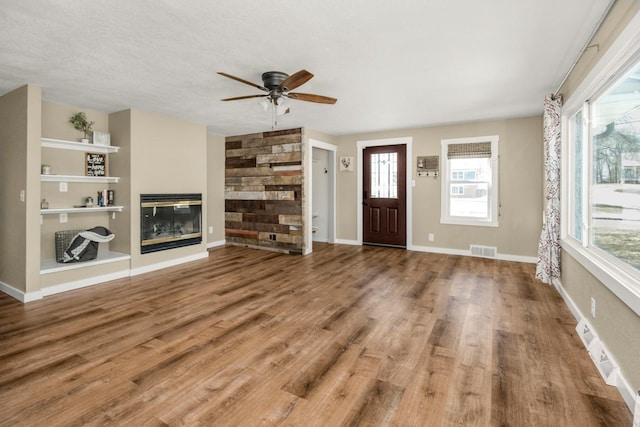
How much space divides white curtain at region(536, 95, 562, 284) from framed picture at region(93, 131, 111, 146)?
595 centimetres

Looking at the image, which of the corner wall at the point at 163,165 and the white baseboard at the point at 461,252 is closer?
the corner wall at the point at 163,165

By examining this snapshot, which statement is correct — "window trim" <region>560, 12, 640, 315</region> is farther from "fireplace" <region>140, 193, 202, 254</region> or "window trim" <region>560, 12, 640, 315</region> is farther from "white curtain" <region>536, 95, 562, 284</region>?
"fireplace" <region>140, 193, 202, 254</region>

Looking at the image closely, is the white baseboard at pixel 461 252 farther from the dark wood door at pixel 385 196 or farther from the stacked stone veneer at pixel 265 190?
the stacked stone veneer at pixel 265 190

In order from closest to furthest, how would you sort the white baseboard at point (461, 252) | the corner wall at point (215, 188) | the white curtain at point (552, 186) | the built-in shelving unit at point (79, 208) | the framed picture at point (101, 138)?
the white curtain at point (552, 186)
the built-in shelving unit at point (79, 208)
the framed picture at point (101, 138)
the white baseboard at point (461, 252)
the corner wall at point (215, 188)

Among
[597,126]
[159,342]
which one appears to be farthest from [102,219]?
[597,126]

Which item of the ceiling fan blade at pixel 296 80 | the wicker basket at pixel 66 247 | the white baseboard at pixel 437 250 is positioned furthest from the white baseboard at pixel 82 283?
the white baseboard at pixel 437 250

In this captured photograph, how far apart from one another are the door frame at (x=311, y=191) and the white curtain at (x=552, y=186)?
3.70 m

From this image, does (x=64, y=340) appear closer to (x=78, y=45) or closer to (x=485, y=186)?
(x=78, y=45)

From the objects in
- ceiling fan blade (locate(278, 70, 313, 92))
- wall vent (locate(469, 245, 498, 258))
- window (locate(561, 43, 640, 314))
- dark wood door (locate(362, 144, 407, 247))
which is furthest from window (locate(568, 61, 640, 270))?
dark wood door (locate(362, 144, 407, 247))

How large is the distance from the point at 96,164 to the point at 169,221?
1303mm

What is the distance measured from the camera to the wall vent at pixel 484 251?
5.62 m

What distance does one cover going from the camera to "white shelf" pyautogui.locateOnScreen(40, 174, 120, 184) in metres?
3.93

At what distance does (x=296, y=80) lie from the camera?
293 cm

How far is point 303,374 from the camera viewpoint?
6.91ft
